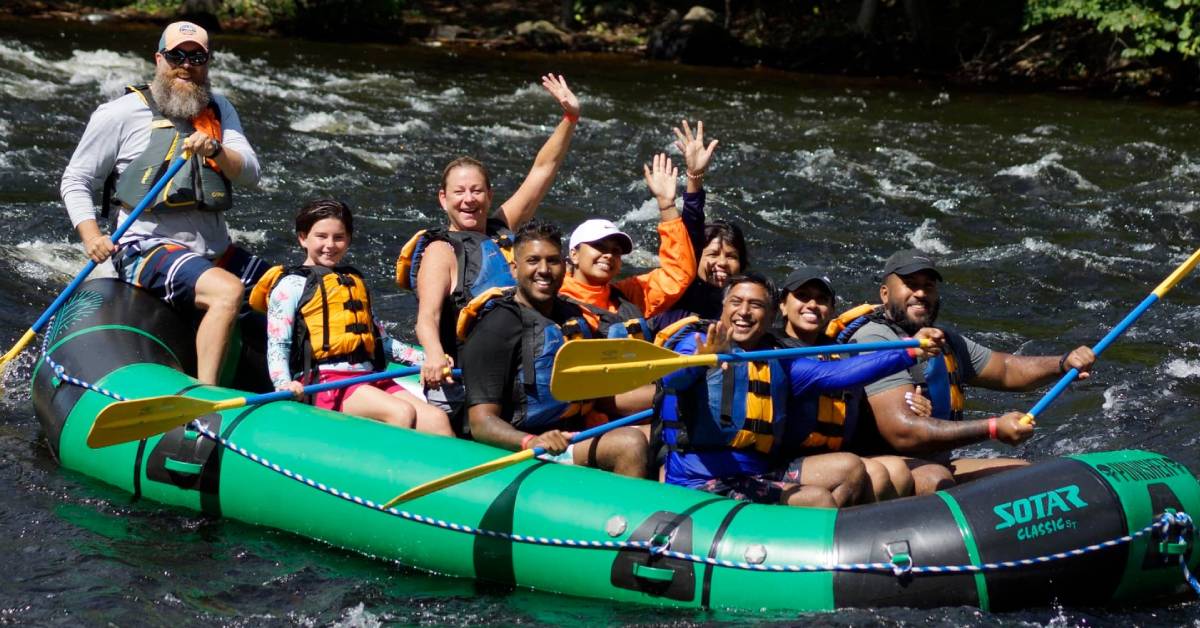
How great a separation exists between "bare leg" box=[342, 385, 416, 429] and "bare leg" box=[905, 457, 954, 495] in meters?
1.62

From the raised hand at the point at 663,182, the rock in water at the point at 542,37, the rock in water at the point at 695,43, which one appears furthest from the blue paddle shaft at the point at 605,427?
the rock in water at the point at 542,37

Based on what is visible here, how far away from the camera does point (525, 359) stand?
443 centimetres

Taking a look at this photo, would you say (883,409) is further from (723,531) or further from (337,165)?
(337,165)

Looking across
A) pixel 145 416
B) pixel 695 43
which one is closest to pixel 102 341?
pixel 145 416

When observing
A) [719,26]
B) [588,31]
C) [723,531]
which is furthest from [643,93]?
[723,531]

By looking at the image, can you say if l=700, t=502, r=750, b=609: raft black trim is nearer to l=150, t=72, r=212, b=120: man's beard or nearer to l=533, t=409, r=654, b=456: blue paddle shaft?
l=533, t=409, r=654, b=456: blue paddle shaft

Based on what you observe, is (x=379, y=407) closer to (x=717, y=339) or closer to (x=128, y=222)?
(x=128, y=222)

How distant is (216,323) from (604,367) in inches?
64.5

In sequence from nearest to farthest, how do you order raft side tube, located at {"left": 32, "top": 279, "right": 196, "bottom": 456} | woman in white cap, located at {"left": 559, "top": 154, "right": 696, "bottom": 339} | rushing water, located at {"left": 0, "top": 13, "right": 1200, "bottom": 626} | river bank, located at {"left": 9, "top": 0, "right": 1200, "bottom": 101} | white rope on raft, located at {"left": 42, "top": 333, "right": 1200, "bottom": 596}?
white rope on raft, located at {"left": 42, "top": 333, "right": 1200, "bottom": 596}
rushing water, located at {"left": 0, "top": 13, "right": 1200, "bottom": 626}
woman in white cap, located at {"left": 559, "top": 154, "right": 696, "bottom": 339}
raft side tube, located at {"left": 32, "top": 279, "right": 196, "bottom": 456}
river bank, located at {"left": 9, "top": 0, "right": 1200, "bottom": 101}

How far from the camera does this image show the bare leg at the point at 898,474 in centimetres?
434

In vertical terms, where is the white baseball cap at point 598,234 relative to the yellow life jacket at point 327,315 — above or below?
above

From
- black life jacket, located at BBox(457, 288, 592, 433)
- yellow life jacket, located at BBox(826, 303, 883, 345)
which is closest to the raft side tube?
black life jacket, located at BBox(457, 288, 592, 433)

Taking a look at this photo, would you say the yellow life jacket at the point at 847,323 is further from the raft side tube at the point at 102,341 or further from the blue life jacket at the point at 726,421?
the raft side tube at the point at 102,341

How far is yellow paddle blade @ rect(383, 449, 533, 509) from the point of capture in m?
4.18
